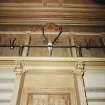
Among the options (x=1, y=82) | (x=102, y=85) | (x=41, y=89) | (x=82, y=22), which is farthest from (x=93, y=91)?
(x=82, y=22)

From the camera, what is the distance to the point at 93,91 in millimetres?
4793

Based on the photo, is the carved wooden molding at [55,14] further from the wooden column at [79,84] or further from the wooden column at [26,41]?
the wooden column at [79,84]

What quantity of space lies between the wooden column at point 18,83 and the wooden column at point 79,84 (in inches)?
50.4

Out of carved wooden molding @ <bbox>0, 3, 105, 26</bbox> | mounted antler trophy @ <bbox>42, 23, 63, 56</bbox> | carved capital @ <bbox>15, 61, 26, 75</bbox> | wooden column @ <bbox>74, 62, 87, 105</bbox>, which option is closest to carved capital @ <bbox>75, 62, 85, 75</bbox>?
wooden column @ <bbox>74, 62, 87, 105</bbox>

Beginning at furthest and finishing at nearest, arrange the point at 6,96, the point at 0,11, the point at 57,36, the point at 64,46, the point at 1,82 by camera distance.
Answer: the point at 0,11, the point at 57,36, the point at 64,46, the point at 1,82, the point at 6,96

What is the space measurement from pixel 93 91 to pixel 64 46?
1719 millimetres

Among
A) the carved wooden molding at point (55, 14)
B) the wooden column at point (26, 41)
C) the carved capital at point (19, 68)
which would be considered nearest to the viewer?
the carved capital at point (19, 68)

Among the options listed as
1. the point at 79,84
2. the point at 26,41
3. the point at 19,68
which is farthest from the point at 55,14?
the point at 79,84

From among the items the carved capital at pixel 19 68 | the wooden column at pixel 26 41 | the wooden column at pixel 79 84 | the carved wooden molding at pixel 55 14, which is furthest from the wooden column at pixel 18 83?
the carved wooden molding at pixel 55 14

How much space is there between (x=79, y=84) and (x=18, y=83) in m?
1.43

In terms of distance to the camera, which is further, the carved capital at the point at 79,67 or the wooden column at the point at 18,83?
the carved capital at the point at 79,67

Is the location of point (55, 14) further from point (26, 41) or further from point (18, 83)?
point (18, 83)

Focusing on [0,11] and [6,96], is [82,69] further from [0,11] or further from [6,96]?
[0,11]

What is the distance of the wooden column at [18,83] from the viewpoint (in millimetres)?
4442
